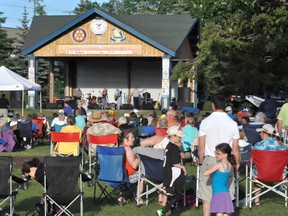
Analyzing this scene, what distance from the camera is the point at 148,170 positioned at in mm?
8055

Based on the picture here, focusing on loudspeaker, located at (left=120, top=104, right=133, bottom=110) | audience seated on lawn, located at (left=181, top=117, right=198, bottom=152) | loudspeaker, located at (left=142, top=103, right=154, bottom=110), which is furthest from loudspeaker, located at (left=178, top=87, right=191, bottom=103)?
audience seated on lawn, located at (left=181, top=117, right=198, bottom=152)

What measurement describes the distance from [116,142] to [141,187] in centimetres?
240

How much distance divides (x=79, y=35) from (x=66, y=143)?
19.6 meters

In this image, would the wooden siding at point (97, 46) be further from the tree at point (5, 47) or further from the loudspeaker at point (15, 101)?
the tree at point (5, 47)

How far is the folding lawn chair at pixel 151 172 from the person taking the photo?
→ 788 centimetres

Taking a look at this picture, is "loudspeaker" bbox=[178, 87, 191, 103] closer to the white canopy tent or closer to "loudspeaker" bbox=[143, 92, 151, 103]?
"loudspeaker" bbox=[143, 92, 151, 103]

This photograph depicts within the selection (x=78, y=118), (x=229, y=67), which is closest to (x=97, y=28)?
(x=229, y=67)

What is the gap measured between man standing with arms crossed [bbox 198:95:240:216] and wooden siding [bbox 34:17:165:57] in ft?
74.9

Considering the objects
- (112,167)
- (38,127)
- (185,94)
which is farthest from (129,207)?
(185,94)

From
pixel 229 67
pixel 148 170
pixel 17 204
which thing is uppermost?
pixel 229 67

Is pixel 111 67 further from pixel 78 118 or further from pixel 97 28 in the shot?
pixel 78 118

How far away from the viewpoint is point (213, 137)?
264 inches

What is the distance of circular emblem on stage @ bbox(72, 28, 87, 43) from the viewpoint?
30203mm

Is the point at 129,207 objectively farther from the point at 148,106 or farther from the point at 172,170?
the point at 148,106
